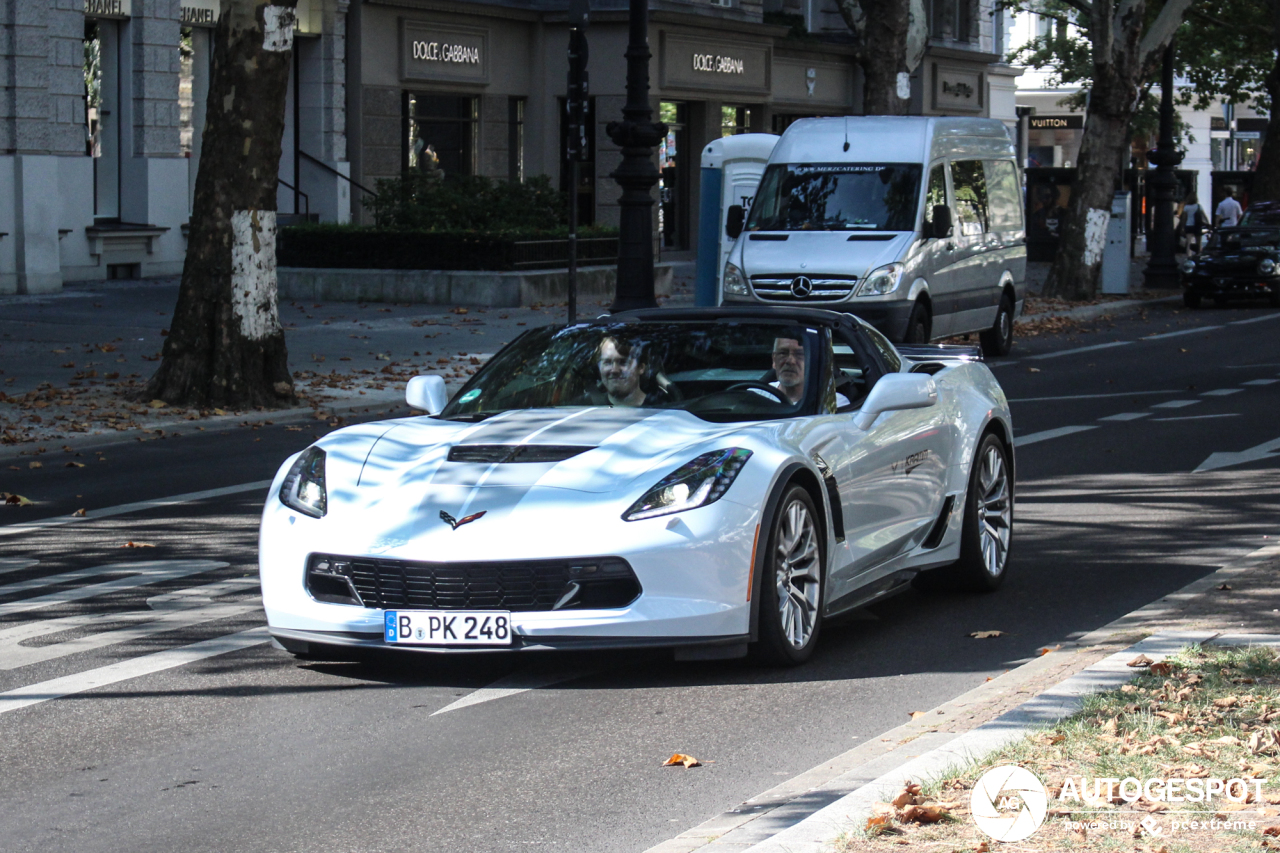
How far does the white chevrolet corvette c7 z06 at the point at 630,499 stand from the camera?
629 cm

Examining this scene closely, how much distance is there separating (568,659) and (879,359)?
6.64 ft

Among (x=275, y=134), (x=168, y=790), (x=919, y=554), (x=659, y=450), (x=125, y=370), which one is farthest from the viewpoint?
(x=125, y=370)

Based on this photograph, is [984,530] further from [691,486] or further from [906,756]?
[906,756]

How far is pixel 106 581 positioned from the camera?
8.73 metres

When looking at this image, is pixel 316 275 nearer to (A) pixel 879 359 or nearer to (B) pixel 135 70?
(B) pixel 135 70

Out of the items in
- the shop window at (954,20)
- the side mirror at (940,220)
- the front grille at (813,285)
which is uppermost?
the shop window at (954,20)

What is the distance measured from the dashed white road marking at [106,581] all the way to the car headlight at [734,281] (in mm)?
11686

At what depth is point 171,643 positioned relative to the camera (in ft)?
24.4

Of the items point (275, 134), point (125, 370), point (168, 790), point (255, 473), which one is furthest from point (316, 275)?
point (168, 790)

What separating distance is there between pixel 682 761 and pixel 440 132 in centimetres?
3279

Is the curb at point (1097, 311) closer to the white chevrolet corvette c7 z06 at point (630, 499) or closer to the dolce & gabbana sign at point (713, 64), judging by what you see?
the dolce & gabbana sign at point (713, 64)

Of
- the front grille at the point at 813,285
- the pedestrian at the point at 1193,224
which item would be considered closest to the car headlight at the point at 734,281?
the front grille at the point at 813,285

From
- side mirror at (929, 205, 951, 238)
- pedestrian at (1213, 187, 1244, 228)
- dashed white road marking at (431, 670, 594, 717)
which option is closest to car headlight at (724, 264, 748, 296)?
side mirror at (929, 205, 951, 238)

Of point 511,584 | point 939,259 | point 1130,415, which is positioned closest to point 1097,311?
point 939,259
